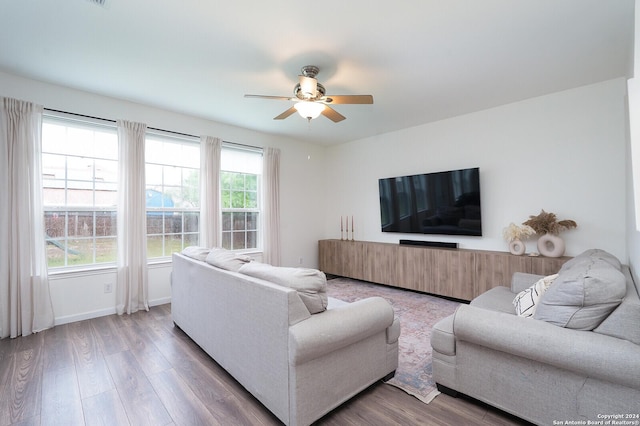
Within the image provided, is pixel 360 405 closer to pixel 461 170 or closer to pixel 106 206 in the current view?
pixel 461 170

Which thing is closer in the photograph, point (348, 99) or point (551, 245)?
point (348, 99)

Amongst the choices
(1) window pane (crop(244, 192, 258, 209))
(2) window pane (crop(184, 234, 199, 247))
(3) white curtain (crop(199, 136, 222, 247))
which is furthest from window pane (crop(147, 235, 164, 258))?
(1) window pane (crop(244, 192, 258, 209))

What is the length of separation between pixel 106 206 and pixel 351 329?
3532mm

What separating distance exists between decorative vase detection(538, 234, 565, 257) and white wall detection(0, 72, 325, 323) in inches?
145

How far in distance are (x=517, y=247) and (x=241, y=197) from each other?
4.06 m

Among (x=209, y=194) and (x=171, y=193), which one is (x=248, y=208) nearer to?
(x=209, y=194)

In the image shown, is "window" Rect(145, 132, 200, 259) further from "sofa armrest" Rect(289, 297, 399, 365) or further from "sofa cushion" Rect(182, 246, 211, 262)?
"sofa armrest" Rect(289, 297, 399, 365)

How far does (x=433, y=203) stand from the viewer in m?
4.42

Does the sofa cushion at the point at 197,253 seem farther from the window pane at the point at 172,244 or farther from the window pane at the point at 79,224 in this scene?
the window pane at the point at 79,224

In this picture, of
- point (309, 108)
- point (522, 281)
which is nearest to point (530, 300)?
point (522, 281)

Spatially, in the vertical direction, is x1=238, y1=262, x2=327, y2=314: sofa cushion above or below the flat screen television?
below

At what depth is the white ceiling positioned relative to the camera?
6.79 ft

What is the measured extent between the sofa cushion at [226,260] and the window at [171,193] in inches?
77.7

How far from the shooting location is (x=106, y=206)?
3627mm
